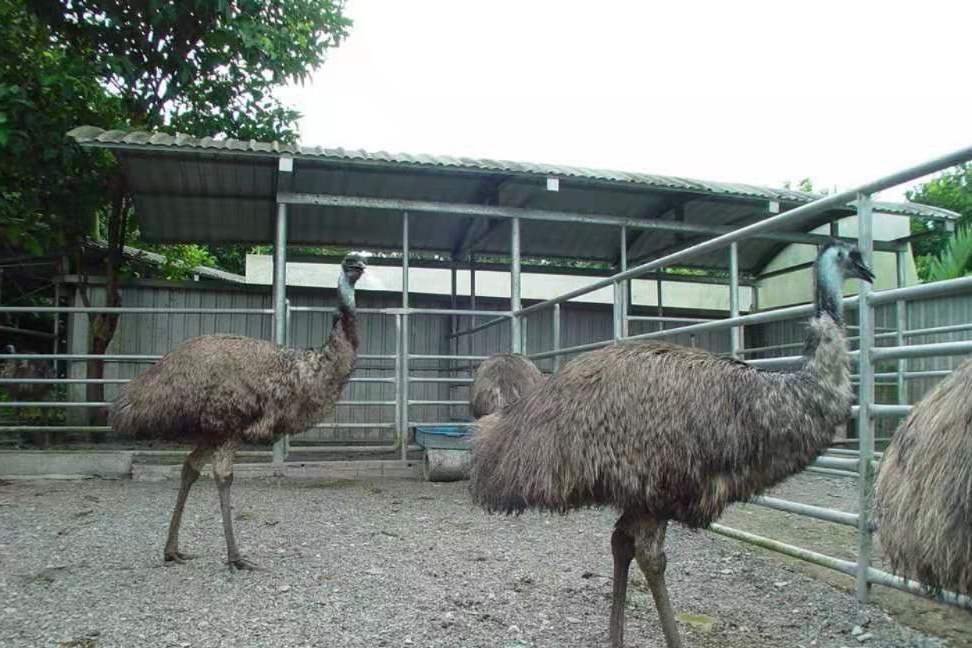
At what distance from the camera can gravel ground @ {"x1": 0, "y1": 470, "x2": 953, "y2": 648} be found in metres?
3.33

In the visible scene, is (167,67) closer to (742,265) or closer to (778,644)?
(742,265)

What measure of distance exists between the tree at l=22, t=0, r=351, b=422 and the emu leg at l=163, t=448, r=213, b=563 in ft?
18.0

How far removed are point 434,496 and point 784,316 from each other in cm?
374

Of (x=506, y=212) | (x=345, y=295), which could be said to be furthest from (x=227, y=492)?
(x=506, y=212)

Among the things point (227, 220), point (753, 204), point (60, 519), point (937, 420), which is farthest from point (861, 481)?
point (227, 220)

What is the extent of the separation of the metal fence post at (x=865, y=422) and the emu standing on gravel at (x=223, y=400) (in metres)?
3.12

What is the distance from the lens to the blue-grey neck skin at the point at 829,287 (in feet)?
9.92

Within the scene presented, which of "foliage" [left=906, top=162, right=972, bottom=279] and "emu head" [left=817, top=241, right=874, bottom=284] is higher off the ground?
"foliage" [left=906, top=162, right=972, bottom=279]

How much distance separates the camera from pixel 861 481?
3383 millimetres

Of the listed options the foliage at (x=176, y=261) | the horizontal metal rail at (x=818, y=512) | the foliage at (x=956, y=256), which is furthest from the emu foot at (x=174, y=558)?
the foliage at (x=956, y=256)

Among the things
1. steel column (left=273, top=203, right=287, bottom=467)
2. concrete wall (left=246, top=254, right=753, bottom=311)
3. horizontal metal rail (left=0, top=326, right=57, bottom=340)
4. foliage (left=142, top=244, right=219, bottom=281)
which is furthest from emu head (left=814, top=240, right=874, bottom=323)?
foliage (left=142, top=244, right=219, bottom=281)

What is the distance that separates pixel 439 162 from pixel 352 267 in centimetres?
243

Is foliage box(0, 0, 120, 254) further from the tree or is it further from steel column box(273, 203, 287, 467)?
steel column box(273, 203, 287, 467)

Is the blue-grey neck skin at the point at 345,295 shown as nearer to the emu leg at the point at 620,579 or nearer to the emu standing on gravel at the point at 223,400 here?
the emu standing on gravel at the point at 223,400
